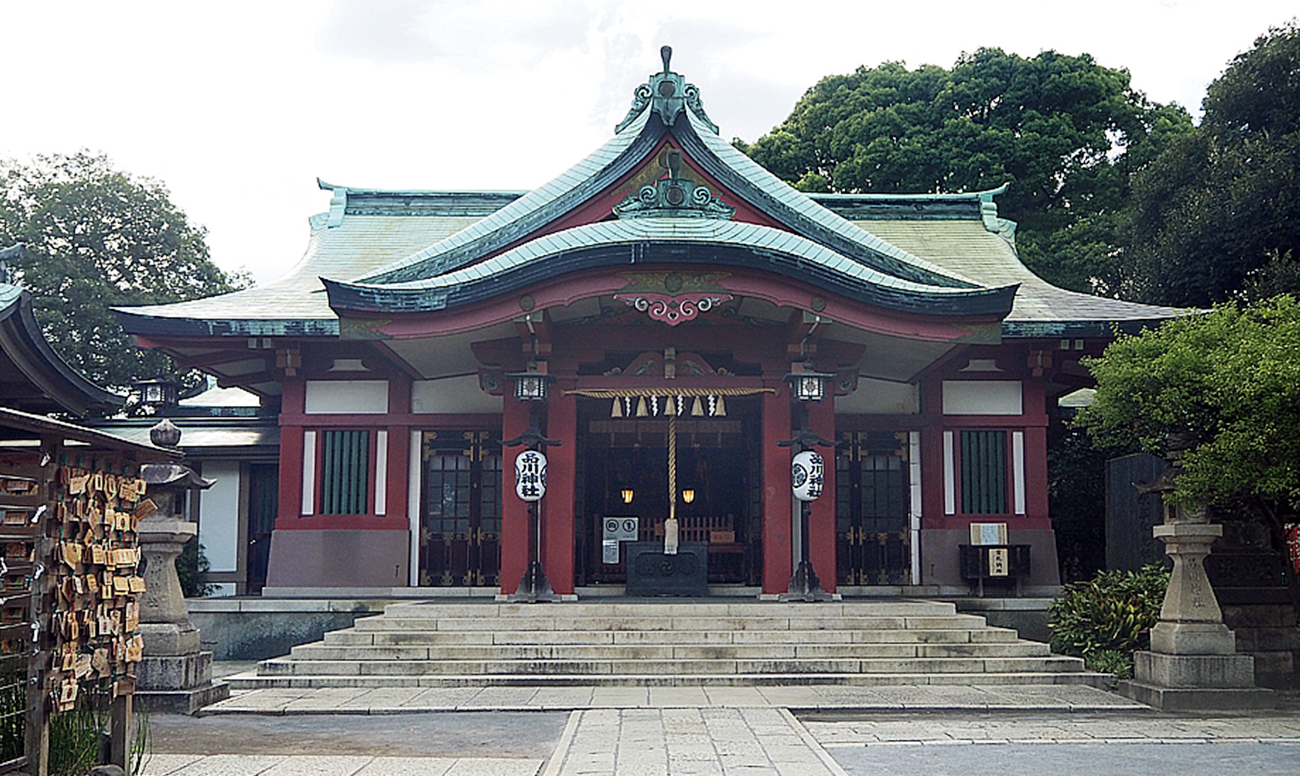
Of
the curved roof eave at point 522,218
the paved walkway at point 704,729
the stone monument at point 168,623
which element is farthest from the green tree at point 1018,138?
the stone monument at point 168,623

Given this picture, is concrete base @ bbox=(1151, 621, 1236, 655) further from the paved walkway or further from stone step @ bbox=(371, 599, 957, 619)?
stone step @ bbox=(371, 599, 957, 619)

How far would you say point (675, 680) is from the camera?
484 inches

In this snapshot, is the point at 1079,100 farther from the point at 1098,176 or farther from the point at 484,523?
the point at 484,523

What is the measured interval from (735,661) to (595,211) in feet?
22.7

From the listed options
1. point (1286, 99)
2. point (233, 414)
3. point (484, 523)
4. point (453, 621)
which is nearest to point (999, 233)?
point (1286, 99)

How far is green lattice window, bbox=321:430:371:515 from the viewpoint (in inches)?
671

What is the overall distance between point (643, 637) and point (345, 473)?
5925 millimetres

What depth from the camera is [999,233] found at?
20984mm

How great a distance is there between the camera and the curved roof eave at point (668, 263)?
14.1 metres

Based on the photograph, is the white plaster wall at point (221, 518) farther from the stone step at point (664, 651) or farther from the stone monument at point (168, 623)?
the stone monument at point (168, 623)

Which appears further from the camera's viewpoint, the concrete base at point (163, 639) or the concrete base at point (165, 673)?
the concrete base at point (163, 639)

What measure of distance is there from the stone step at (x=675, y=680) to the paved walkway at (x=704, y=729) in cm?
23

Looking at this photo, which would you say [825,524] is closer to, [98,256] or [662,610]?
[662,610]

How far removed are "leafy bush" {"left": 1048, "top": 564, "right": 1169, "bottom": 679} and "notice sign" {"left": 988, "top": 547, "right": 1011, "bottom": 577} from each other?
231cm
